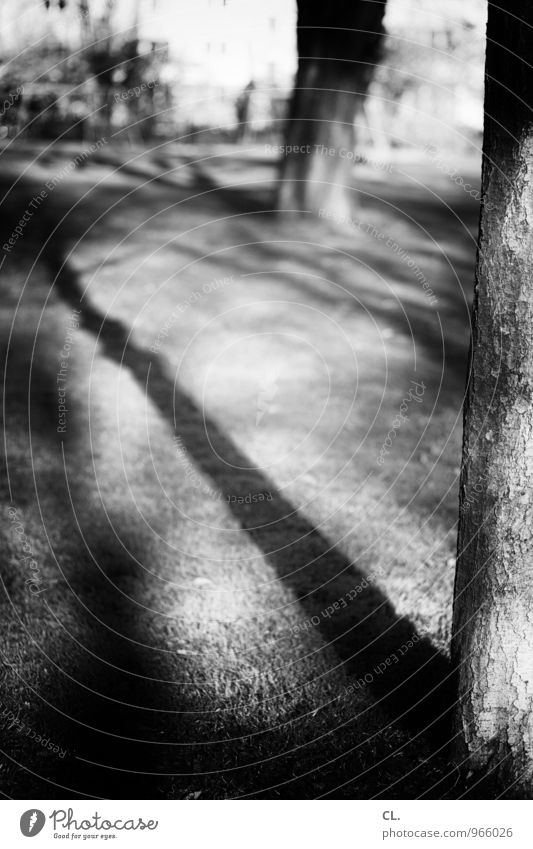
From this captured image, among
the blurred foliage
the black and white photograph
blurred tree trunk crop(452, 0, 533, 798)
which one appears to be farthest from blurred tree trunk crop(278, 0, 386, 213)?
blurred tree trunk crop(452, 0, 533, 798)

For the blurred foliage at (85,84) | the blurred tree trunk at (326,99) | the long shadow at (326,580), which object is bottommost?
the long shadow at (326,580)

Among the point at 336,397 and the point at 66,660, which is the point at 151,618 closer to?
the point at 66,660

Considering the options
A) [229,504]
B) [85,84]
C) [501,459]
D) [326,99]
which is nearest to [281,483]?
[229,504]

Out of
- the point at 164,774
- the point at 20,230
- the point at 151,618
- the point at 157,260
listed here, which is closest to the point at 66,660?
the point at 151,618

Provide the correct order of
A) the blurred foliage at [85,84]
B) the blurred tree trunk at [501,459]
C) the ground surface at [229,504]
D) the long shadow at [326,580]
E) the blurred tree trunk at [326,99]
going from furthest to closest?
the blurred foliage at [85,84], the blurred tree trunk at [326,99], the long shadow at [326,580], the ground surface at [229,504], the blurred tree trunk at [501,459]

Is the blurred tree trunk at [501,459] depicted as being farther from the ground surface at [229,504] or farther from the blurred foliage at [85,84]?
the blurred foliage at [85,84]

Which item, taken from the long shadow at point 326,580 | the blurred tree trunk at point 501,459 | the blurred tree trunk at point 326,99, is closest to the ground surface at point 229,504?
the long shadow at point 326,580

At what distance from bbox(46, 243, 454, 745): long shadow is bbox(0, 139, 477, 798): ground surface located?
0.02 m

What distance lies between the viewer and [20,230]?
36.3 ft

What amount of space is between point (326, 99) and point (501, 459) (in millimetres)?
8950

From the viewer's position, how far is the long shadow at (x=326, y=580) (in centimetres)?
352

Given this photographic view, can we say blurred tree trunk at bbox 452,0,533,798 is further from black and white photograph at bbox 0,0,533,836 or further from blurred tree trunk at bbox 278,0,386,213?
blurred tree trunk at bbox 278,0,386,213

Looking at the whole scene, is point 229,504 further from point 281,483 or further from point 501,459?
point 501,459

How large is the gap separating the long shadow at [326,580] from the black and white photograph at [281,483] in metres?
0.02
